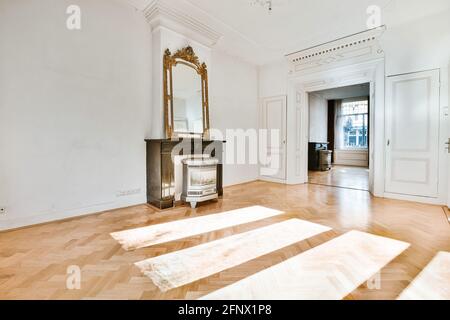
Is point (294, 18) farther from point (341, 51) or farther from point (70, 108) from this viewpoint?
point (70, 108)

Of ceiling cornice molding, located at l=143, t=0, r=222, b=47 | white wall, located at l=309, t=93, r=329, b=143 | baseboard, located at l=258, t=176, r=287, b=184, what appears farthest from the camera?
white wall, located at l=309, t=93, r=329, b=143

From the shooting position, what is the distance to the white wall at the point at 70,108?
2588mm

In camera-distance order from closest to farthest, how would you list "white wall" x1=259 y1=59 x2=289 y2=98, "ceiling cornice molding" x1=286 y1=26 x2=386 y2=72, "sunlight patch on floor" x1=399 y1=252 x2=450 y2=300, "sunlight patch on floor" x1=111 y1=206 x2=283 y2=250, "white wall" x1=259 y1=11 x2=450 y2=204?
"sunlight patch on floor" x1=399 y1=252 x2=450 y2=300, "sunlight patch on floor" x1=111 y1=206 x2=283 y2=250, "white wall" x1=259 y1=11 x2=450 y2=204, "ceiling cornice molding" x1=286 y1=26 x2=386 y2=72, "white wall" x1=259 y1=59 x2=289 y2=98

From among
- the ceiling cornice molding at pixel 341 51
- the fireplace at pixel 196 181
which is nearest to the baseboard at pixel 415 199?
the ceiling cornice molding at pixel 341 51

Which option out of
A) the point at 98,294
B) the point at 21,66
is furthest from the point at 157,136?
the point at 98,294

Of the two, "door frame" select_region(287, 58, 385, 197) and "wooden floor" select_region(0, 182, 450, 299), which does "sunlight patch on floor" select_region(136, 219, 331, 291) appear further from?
"door frame" select_region(287, 58, 385, 197)

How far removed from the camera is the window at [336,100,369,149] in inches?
384

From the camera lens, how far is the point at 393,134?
4.17m

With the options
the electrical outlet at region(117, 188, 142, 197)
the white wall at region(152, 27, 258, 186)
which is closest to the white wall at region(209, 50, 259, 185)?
the white wall at region(152, 27, 258, 186)

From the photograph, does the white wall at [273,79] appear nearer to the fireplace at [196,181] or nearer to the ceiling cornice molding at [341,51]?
the ceiling cornice molding at [341,51]

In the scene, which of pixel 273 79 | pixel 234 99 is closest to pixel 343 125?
pixel 273 79

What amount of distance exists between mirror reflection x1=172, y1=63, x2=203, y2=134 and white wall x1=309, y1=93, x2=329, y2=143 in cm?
634
